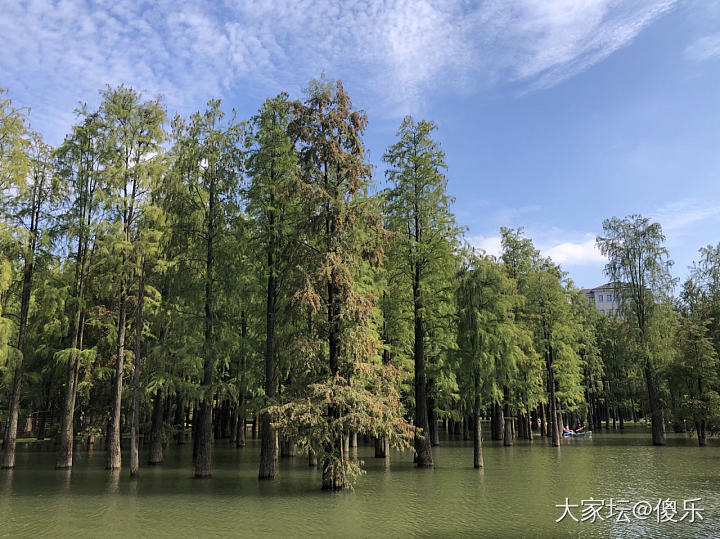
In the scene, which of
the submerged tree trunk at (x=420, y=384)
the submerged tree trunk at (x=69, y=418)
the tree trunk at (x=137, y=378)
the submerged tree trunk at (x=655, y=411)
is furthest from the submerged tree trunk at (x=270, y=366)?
the submerged tree trunk at (x=655, y=411)

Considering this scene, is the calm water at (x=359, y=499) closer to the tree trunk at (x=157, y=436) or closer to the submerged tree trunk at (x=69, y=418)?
the submerged tree trunk at (x=69, y=418)

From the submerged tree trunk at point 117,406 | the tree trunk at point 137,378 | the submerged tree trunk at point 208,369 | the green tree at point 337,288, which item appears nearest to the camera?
the green tree at point 337,288

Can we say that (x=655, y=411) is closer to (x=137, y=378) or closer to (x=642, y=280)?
(x=642, y=280)

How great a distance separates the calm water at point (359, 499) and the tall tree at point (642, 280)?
13467mm

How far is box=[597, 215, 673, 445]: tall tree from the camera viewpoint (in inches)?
1649

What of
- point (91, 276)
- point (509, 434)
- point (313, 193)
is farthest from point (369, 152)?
point (509, 434)

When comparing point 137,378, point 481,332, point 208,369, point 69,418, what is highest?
point 481,332

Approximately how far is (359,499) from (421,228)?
14.8m

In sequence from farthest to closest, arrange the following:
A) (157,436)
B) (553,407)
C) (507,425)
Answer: (553,407) < (507,425) < (157,436)

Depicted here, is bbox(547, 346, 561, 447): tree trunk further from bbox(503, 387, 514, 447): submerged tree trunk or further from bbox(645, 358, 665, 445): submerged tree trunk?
bbox(645, 358, 665, 445): submerged tree trunk

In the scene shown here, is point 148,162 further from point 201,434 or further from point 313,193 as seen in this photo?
point 201,434

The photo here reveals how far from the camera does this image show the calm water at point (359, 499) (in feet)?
44.5

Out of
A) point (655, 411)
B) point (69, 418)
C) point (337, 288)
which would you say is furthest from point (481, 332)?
point (655, 411)

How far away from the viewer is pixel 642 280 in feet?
143
